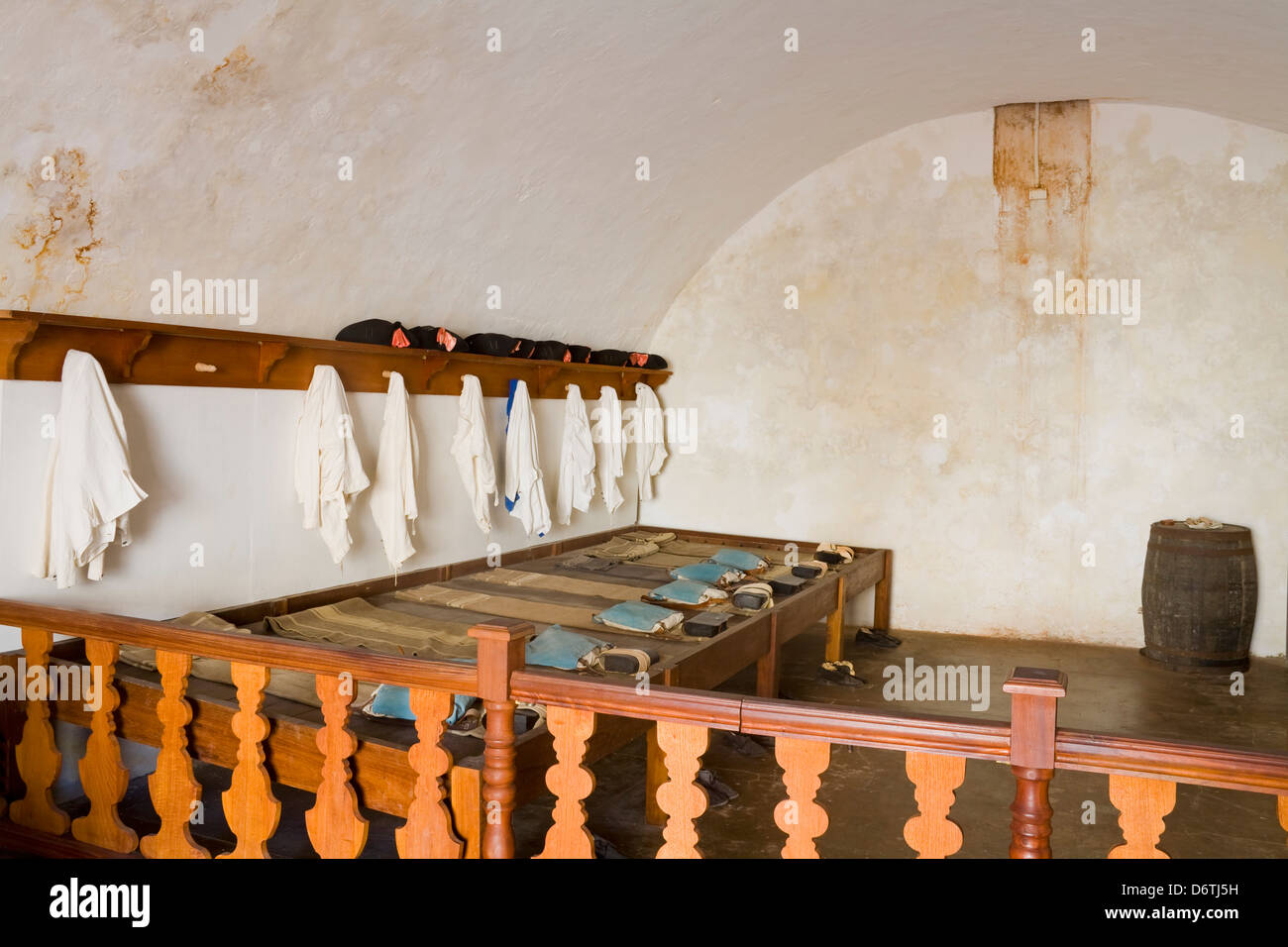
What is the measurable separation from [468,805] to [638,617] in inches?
68.3

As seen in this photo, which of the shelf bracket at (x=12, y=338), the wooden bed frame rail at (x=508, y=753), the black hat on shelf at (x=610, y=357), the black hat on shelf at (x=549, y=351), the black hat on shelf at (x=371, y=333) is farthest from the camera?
the black hat on shelf at (x=610, y=357)

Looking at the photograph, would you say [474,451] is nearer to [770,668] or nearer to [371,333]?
[371,333]

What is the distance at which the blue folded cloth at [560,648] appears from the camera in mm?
3387

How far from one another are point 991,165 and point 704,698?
17.9 ft

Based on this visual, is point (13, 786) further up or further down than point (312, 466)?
further down

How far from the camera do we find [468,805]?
2420 millimetres

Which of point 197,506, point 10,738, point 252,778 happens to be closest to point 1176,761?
point 252,778

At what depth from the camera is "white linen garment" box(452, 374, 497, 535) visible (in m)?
5.17

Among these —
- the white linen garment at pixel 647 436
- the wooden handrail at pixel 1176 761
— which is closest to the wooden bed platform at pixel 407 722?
the wooden handrail at pixel 1176 761

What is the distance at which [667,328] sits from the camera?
291 inches

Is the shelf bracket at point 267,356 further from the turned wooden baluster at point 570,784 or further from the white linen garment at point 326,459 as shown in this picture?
the turned wooden baluster at point 570,784

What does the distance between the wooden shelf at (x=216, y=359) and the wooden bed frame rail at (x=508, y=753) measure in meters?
0.92
